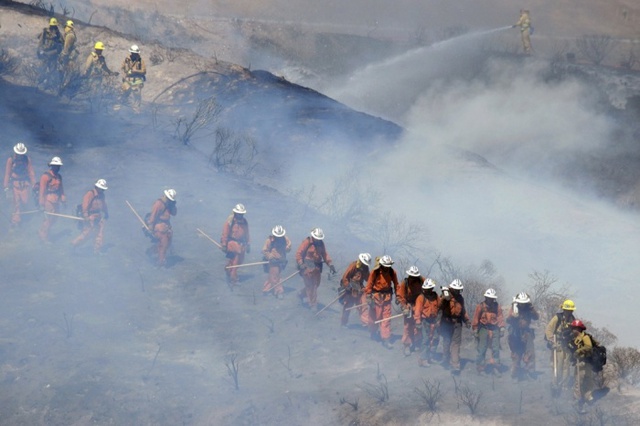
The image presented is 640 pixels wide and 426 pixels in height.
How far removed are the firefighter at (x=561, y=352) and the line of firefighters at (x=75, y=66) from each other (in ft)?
48.7

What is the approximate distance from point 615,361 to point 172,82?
56.7ft

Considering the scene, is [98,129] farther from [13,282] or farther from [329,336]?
[329,336]

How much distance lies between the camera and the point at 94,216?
667 inches

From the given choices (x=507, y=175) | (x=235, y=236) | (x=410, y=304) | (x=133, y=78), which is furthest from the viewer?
(x=507, y=175)

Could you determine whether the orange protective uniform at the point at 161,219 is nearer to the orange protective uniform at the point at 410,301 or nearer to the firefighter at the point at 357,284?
the firefighter at the point at 357,284

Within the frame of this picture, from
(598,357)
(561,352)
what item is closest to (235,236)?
(561,352)

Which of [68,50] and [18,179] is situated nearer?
[18,179]

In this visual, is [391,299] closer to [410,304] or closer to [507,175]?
[410,304]

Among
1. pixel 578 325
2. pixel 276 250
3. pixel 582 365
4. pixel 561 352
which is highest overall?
pixel 276 250

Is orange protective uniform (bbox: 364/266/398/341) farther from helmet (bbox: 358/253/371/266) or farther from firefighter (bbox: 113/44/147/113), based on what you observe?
firefighter (bbox: 113/44/147/113)

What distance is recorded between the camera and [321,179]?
76.9ft

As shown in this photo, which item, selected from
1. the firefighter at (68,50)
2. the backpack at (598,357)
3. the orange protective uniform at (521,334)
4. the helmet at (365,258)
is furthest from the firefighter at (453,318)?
the firefighter at (68,50)

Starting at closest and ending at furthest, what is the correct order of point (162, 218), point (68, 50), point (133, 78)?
point (162, 218) < point (133, 78) < point (68, 50)

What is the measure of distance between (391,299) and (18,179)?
8.11 metres
